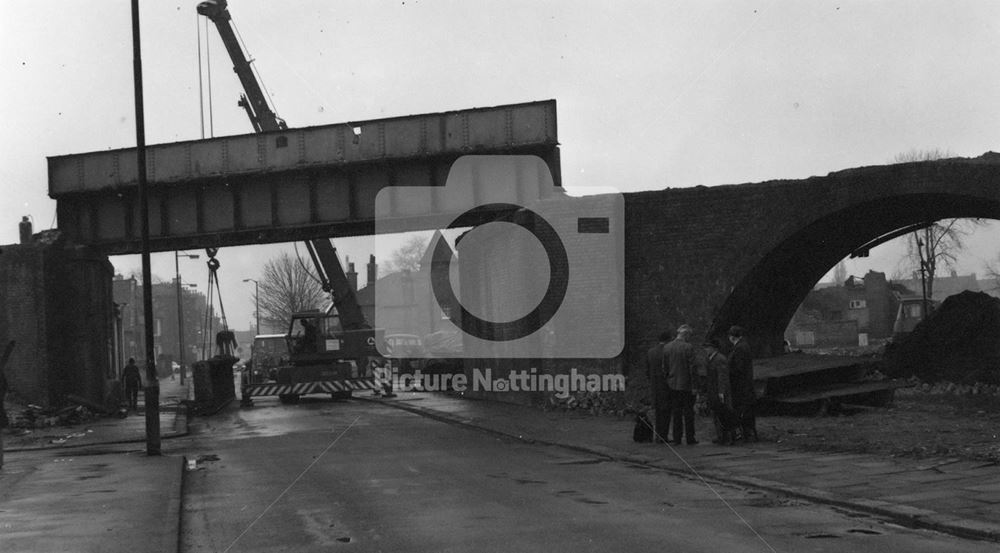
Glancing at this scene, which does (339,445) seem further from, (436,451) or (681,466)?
(681,466)

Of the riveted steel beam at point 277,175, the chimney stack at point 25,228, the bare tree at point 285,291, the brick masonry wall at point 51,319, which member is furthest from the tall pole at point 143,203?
the bare tree at point 285,291

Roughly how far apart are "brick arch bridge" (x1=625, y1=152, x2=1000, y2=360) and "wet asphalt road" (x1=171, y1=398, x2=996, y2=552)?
7.08 m

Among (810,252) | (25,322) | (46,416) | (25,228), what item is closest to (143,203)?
(46,416)

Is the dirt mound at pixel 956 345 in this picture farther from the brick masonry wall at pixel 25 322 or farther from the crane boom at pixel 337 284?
the brick masonry wall at pixel 25 322

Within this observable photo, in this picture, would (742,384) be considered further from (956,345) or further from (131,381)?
(131,381)

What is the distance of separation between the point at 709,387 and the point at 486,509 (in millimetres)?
6296

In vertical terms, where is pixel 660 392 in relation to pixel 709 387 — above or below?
below

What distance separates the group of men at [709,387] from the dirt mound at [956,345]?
11124mm

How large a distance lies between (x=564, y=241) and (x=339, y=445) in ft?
26.4

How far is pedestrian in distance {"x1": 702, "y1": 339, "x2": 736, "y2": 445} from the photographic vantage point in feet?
49.9

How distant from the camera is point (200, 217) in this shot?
29.7m

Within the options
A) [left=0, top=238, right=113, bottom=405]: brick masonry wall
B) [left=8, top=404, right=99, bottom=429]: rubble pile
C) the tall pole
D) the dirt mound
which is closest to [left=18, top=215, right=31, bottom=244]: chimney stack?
[left=0, top=238, right=113, bottom=405]: brick masonry wall

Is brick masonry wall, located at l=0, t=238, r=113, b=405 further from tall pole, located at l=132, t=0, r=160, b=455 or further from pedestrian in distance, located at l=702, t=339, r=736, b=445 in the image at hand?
pedestrian in distance, located at l=702, t=339, r=736, b=445

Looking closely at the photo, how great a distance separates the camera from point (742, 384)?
1531cm
